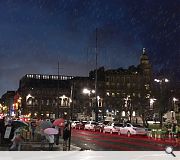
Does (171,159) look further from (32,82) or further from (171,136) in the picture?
(32,82)

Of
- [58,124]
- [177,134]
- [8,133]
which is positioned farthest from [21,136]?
[177,134]

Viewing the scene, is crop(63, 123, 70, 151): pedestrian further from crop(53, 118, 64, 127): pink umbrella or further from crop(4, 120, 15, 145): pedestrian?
crop(4, 120, 15, 145): pedestrian

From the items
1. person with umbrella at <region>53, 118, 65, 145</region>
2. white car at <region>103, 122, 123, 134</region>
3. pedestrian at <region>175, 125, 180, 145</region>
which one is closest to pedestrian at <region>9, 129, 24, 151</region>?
person with umbrella at <region>53, 118, 65, 145</region>

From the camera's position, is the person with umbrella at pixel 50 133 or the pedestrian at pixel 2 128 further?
the person with umbrella at pixel 50 133

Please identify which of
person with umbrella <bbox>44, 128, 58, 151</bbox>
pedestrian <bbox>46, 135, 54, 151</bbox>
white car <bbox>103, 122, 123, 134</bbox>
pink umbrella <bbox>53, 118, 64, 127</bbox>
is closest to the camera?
pedestrian <bbox>46, 135, 54, 151</bbox>

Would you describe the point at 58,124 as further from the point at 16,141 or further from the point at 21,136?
the point at 16,141

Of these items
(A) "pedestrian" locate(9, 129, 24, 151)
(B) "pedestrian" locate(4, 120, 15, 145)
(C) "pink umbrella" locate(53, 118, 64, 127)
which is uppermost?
(C) "pink umbrella" locate(53, 118, 64, 127)

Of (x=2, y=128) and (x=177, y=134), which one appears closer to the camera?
(x=2, y=128)

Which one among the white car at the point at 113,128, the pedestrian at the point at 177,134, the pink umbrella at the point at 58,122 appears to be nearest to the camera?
the pedestrian at the point at 177,134

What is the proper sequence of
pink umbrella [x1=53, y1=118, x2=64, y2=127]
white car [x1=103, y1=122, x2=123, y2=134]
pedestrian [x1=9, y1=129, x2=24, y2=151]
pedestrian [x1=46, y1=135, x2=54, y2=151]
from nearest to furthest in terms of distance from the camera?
pedestrian [x1=9, y1=129, x2=24, y2=151]
pedestrian [x1=46, y1=135, x2=54, y2=151]
pink umbrella [x1=53, y1=118, x2=64, y2=127]
white car [x1=103, y1=122, x2=123, y2=134]

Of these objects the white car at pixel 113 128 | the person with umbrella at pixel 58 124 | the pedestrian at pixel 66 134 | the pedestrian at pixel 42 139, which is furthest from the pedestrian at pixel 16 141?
the white car at pixel 113 128

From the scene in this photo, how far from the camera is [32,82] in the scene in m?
3.21

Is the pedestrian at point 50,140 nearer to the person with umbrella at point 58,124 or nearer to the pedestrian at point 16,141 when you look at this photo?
the person with umbrella at point 58,124

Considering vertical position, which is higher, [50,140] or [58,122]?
[58,122]
